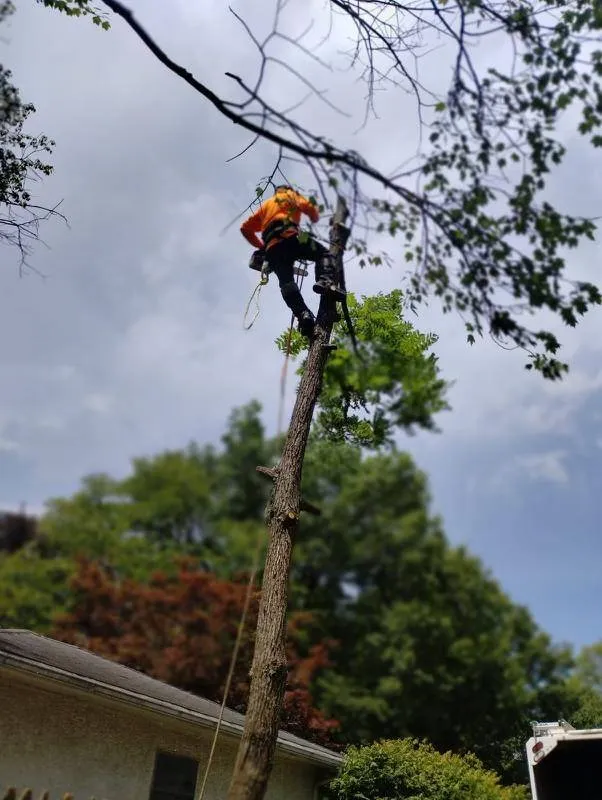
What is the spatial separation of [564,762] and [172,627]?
16156 mm

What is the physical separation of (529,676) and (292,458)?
84.5 ft

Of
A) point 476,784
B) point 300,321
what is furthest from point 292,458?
point 476,784

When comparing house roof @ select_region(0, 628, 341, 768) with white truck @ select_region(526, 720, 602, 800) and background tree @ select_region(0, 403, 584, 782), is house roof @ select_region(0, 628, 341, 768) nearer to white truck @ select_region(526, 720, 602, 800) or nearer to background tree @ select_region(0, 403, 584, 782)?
white truck @ select_region(526, 720, 602, 800)

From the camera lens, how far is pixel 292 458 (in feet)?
21.5

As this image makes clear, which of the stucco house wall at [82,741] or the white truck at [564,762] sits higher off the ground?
the white truck at [564,762]

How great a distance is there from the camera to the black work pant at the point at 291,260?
739 cm

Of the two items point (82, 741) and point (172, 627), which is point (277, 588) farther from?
point (172, 627)

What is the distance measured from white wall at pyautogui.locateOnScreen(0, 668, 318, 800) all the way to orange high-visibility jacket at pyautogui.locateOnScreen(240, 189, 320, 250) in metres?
4.88

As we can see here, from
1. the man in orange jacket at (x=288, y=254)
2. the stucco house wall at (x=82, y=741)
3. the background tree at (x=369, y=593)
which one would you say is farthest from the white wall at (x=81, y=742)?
the background tree at (x=369, y=593)

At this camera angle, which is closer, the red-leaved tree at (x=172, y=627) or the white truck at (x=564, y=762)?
the white truck at (x=564, y=762)

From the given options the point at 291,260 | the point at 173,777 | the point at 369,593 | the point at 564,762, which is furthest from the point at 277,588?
the point at 369,593

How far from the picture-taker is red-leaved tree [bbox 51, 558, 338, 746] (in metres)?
22.7

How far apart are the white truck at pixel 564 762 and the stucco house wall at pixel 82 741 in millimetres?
3999

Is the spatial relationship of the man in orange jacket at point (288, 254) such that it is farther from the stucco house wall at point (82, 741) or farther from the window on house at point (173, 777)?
the window on house at point (173, 777)
